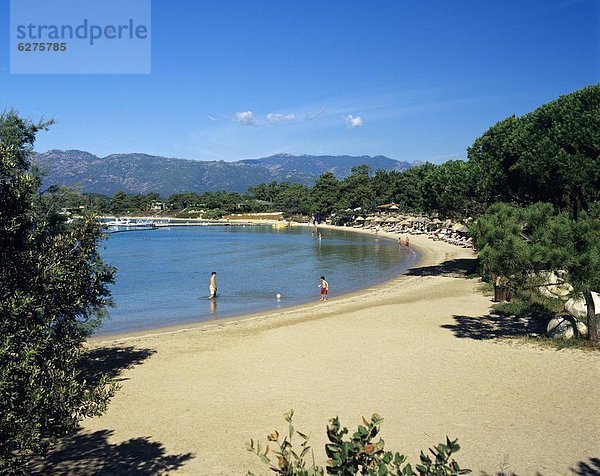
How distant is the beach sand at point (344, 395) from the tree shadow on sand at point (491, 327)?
118 millimetres

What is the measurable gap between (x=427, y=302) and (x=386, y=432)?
16236 millimetres

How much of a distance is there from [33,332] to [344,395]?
8286 mm

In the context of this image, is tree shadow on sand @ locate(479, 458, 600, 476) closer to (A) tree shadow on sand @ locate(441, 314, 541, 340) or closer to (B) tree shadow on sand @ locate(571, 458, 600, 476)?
(B) tree shadow on sand @ locate(571, 458, 600, 476)

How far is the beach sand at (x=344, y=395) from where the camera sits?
380 inches

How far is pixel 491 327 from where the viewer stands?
19359 mm

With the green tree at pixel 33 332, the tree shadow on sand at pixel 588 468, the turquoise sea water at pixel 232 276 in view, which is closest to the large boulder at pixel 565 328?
the tree shadow on sand at pixel 588 468

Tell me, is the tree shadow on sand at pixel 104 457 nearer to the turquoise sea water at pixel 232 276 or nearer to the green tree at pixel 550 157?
the turquoise sea water at pixel 232 276

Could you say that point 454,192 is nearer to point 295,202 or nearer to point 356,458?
point 356,458

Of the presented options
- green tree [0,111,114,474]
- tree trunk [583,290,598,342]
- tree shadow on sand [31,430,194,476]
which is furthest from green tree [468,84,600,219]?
green tree [0,111,114,474]

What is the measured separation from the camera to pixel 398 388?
13086 millimetres

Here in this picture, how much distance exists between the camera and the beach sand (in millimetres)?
9664

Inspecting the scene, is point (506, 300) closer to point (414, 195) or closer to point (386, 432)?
point (386, 432)

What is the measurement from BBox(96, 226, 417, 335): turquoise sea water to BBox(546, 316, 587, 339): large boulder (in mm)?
15493

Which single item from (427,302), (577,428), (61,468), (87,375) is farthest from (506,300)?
(61,468)
